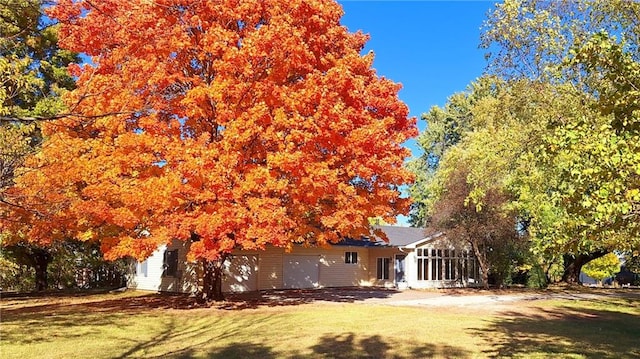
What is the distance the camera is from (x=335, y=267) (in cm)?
3139

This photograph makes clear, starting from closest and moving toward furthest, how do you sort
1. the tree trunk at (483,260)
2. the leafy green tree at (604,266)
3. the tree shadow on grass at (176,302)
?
the tree shadow on grass at (176,302)
the tree trunk at (483,260)
the leafy green tree at (604,266)

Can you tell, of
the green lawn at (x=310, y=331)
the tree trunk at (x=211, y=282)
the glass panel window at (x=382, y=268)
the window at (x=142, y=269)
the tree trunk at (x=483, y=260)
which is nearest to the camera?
the green lawn at (x=310, y=331)

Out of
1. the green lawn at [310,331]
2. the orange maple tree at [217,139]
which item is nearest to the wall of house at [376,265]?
the green lawn at [310,331]

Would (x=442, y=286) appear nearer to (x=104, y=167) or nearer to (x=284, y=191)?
(x=284, y=191)

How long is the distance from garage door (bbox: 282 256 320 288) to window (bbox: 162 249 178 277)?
19.5ft

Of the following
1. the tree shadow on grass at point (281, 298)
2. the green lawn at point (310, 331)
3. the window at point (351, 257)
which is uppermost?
the window at point (351, 257)

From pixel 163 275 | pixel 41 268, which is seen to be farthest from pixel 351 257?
pixel 41 268

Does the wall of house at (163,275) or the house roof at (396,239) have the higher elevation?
the house roof at (396,239)

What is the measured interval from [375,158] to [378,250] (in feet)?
56.0

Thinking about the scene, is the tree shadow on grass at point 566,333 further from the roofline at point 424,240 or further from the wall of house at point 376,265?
the wall of house at point 376,265

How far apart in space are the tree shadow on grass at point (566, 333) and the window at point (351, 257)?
1415 cm

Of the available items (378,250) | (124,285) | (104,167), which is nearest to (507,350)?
(104,167)

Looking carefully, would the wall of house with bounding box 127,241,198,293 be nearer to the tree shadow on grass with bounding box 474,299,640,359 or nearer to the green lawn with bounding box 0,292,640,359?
the green lawn with bounding box 0,292,640,359

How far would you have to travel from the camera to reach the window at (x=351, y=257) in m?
32.2
